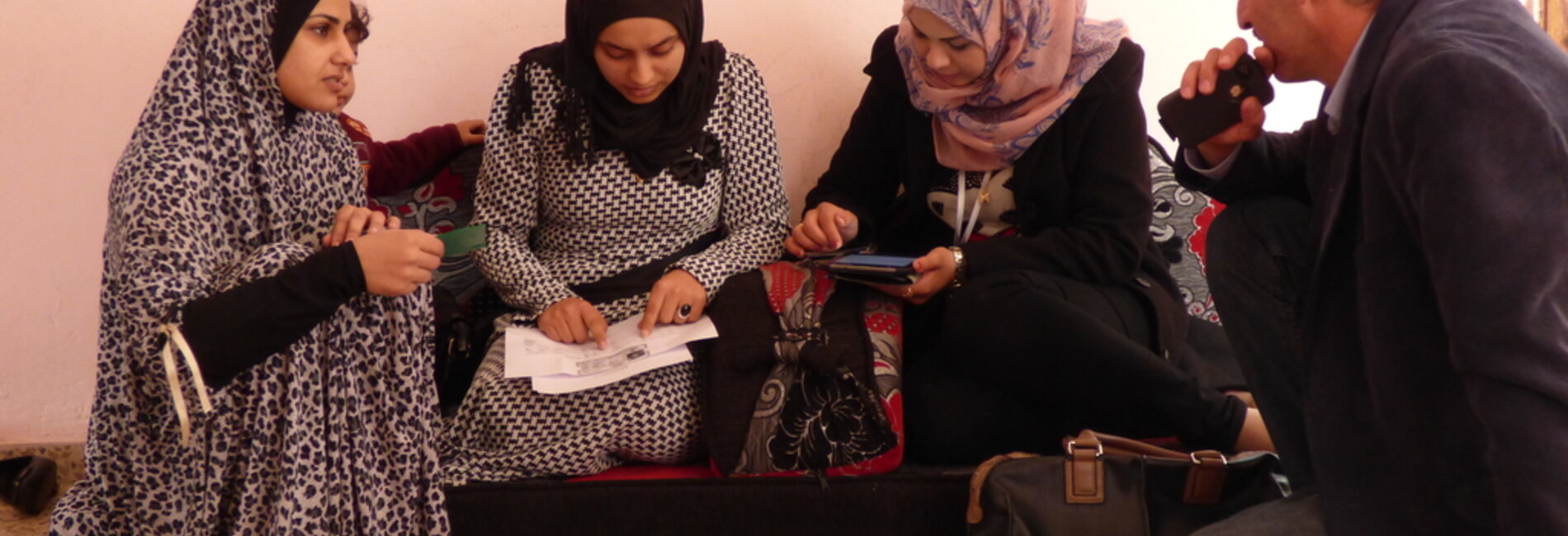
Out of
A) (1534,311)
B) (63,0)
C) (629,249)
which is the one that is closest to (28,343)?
(63,0)

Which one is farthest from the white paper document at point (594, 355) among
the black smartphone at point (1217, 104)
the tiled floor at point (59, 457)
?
the tiled floor at point (59, 457)

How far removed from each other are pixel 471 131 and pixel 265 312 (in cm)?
80

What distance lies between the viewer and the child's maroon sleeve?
2055mm

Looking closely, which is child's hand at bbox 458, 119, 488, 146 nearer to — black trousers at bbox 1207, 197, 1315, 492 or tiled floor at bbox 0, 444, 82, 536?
tiled floor at bbox 0, 444, 82, 536

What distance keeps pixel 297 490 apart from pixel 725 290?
0.68 metres

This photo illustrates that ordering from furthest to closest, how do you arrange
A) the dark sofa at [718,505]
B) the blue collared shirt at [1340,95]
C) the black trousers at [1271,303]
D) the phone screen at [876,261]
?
the phone screen at [876,261] < the dark sofa at [718,505] < the black trousers at [1271,303] < the blue collared shirt at [1340,95]

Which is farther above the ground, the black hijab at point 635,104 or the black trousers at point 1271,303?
the black hijab at point 635,104

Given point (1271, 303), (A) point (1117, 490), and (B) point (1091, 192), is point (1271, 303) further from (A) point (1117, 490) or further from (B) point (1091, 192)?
(B) point (1091, 192)

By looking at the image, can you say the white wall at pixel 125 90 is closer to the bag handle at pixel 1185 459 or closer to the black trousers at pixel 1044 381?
the black trousers at pixel 1044 381

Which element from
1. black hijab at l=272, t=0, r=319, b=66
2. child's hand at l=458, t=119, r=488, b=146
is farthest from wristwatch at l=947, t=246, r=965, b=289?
black hijab at l=272, t=0, r=319, b=66

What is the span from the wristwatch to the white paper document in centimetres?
39

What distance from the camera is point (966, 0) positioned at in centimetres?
186

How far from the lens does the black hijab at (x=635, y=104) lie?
1.90m

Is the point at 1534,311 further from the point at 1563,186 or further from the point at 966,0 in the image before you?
the point at 966,0
